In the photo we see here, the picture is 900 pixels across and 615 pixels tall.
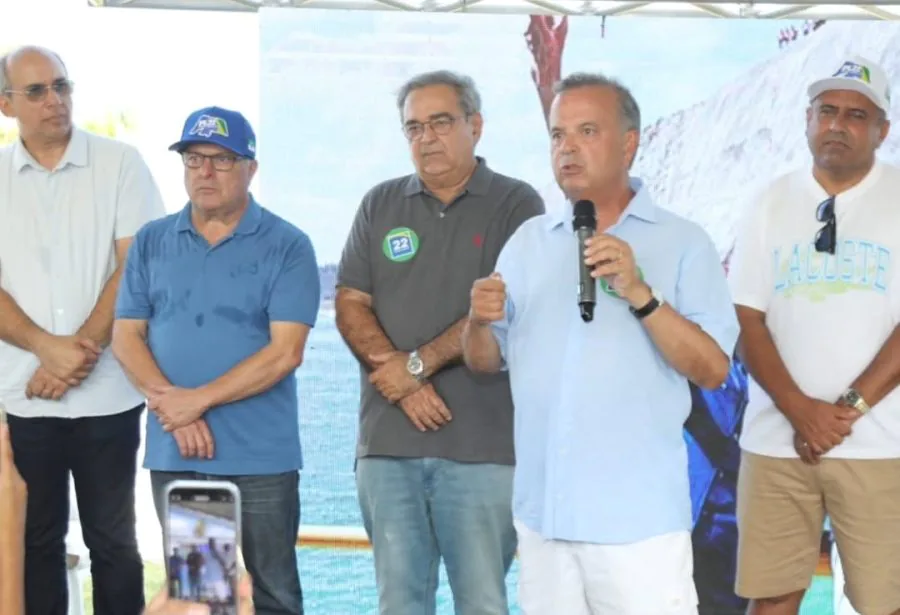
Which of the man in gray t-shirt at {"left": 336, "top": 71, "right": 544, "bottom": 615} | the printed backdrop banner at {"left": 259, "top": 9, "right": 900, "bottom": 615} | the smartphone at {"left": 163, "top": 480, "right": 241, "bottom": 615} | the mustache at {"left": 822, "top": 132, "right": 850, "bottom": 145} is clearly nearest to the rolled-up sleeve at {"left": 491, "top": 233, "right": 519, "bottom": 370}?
the man in gray t-shirt at {"left": 336, "top": 71, "right": 544, "bottom": 615}

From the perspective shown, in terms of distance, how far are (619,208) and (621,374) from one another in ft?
1.35

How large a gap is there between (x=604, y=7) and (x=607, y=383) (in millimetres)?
1994

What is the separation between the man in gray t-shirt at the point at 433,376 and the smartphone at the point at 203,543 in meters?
0.82

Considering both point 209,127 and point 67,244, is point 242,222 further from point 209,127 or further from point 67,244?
point 67,244

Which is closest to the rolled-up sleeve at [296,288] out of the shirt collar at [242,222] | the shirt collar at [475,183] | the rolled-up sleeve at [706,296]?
the shirt collar at [242,222]

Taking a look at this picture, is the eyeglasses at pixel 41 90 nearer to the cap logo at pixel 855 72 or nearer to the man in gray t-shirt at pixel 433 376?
the man in gray t-shirt at pixel 433 376

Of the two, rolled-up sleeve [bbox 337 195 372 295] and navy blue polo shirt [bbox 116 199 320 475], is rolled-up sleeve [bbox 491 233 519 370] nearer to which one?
rolled-up sleeve [bbox 337 195 372 295]

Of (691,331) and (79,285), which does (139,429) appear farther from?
(691,331)

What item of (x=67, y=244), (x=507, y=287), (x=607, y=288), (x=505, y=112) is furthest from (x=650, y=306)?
(x=67, y=244)

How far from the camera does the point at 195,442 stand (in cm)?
319

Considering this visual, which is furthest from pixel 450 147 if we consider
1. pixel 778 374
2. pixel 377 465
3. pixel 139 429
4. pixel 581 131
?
pixel 139 429

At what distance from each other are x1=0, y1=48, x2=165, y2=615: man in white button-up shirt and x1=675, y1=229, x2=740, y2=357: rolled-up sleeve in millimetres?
1814

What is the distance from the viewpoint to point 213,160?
3268 millimetres

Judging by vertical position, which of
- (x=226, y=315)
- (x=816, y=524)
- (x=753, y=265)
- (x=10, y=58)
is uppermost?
(x=10, y=58)
